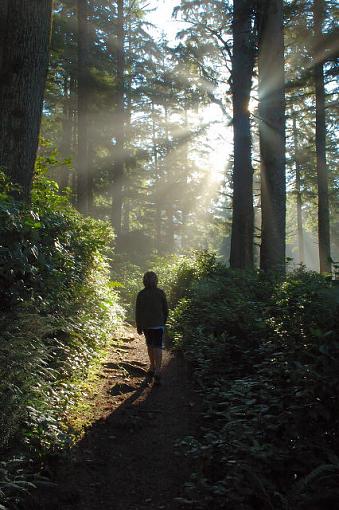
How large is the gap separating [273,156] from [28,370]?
27.0 ft

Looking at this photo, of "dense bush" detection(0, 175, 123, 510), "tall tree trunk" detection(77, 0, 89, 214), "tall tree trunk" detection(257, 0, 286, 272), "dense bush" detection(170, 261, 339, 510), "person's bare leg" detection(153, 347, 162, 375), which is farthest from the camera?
"tall tree trunk" detection(77, 0, 89, 214)

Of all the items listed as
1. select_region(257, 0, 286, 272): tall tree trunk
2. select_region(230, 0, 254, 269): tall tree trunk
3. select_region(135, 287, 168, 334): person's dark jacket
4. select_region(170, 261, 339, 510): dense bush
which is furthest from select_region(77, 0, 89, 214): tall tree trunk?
select_region(170, 261, 339, 510): dense bush

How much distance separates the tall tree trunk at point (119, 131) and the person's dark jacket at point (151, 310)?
15.6m

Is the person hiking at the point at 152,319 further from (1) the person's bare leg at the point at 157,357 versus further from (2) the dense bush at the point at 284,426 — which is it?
(2) the dense bush at the point at 284,426

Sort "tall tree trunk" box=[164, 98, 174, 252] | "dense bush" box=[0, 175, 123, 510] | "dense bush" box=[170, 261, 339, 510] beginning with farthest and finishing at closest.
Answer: "tall tree trunk" box=[164, 98, 174, 252], "dense bush" box=[0, 175, 123, 510], "dense bush" box=[170, 261, 339, 510]

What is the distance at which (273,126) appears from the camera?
10.3 meters

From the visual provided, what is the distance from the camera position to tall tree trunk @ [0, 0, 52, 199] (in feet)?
22.6

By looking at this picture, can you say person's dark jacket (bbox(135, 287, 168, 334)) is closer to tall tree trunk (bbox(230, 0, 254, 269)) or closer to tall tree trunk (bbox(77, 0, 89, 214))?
tall tree trunk (bbox(230, 0, 254, 269))

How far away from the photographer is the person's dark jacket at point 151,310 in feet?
25.2

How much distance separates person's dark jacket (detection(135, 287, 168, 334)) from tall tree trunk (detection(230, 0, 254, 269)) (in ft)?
18.7

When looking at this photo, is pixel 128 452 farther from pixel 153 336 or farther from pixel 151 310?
pixel 151 310

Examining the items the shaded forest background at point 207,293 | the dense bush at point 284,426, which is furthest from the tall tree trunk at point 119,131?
the dense bush at point 284,426

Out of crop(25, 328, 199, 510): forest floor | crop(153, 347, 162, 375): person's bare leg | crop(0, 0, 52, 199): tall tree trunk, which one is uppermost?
crop(0, 0, 52, 199): tall tree trunk

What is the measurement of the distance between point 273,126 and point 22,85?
5.97 metres
